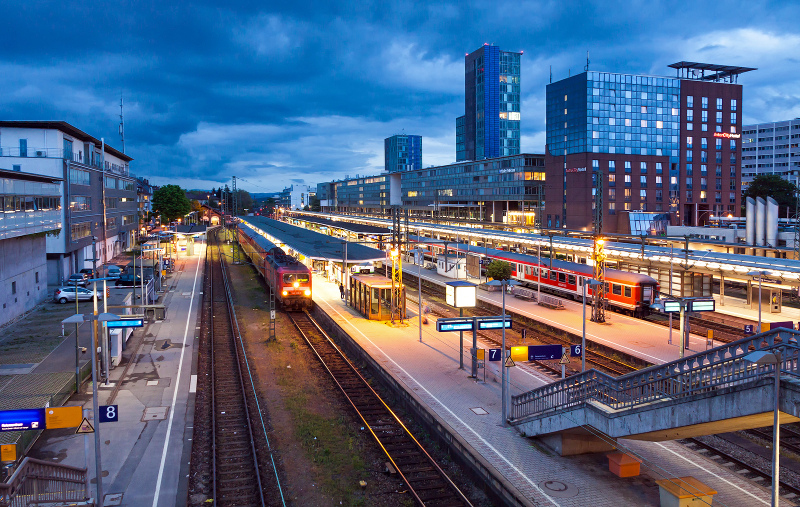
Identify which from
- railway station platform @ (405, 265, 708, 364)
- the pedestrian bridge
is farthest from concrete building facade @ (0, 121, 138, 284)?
the pedestrian bridge

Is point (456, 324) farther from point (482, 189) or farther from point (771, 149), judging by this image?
point (771, 149)

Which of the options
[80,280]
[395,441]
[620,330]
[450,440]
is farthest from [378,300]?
[80,280]

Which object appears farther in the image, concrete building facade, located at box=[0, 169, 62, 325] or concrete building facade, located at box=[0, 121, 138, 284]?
concrete building facade, located at box=[0, 121, 138, 284]

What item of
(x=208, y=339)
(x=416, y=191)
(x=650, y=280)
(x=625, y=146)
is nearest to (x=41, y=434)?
(x=208, y=339)

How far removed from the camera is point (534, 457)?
46.5ft

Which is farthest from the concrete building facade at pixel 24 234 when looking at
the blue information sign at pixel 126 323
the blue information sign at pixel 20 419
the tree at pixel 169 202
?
the tree at pixel 169 202

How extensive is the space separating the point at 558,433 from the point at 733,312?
24.8 metres

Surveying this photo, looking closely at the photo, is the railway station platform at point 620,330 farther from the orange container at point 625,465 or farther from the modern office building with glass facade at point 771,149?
the modern office building with glass facade at point 771,149

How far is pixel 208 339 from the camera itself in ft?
95.6

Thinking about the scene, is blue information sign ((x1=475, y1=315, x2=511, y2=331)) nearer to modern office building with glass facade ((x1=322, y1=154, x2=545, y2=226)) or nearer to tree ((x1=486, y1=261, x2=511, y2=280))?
tree ((x1=486, y1=261, x2=511, y2=280))

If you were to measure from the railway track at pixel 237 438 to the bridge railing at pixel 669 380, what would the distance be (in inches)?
281

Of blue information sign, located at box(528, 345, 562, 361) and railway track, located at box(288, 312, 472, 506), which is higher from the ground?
blue information sign, located at box(528, 345, 562, 361)

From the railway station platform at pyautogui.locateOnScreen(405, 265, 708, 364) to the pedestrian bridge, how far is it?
984cm

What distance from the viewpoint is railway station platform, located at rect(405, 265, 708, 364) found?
976 inches
